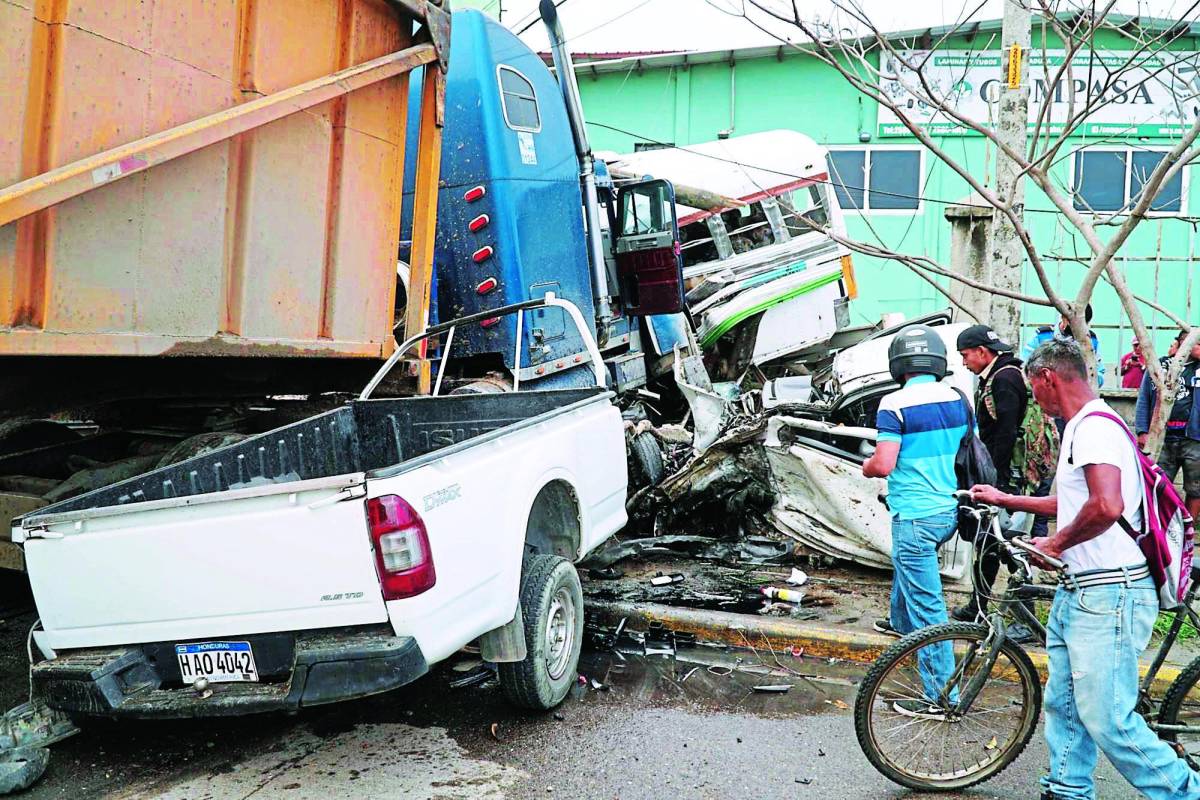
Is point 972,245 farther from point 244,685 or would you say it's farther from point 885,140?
point 885,140

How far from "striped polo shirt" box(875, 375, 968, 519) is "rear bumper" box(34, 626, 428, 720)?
2206mm

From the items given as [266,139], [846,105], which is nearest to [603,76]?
[846,105]

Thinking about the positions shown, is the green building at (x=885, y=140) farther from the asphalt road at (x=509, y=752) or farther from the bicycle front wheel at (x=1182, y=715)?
the bicycle front wheel at (x=1182, y=715)

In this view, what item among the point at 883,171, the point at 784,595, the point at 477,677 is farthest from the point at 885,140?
the point at 477,677

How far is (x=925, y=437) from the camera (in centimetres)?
434

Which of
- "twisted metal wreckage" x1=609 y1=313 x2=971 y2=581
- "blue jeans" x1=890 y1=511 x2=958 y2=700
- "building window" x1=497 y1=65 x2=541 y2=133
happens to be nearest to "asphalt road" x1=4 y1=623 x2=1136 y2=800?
"blue jeans" x1=890 y1=511 x2=958 y2=700

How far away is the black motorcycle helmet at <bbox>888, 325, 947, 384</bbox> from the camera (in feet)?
14.3

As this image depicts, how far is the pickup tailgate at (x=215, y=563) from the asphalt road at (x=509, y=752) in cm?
67

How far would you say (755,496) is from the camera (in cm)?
695

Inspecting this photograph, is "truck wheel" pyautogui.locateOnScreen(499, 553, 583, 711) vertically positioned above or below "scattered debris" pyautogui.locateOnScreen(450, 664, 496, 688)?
above

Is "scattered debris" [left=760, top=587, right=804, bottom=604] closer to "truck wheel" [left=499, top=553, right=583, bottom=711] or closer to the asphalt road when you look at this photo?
the asphalt road

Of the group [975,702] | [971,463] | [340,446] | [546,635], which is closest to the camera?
[975,702]

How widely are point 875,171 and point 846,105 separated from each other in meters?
1.18

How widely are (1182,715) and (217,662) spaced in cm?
328
